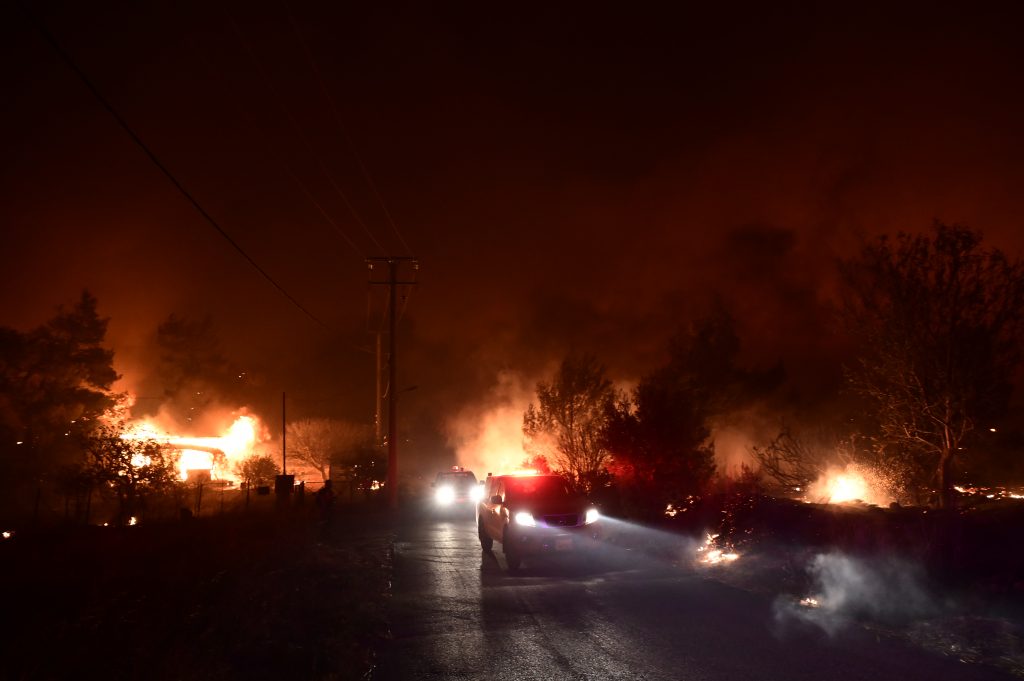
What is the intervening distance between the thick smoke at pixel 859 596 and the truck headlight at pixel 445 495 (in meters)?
21.3

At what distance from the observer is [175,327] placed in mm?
68688

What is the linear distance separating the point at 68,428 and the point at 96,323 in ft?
32.3

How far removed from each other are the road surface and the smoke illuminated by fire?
127 feet

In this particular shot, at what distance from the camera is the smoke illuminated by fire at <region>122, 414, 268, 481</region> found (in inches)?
2000

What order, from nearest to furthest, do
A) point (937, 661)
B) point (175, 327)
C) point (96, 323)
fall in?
point (937, 661) < point (96, 323) < point (175, 327)

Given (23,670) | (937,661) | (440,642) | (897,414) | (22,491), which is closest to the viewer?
(23,670)

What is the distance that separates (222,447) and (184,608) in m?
54.5

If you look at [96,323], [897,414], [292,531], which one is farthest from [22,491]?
[897,414]

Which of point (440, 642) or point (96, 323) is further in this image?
point (96, 323)

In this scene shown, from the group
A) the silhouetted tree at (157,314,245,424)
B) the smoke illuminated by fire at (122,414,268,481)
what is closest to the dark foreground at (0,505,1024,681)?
the smoke illuminated by fire at (122,414,268,481)

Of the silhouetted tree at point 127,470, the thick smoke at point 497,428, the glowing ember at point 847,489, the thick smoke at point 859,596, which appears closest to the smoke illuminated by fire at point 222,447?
the thick smoke at point 497,428

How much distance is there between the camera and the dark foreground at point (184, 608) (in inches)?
258

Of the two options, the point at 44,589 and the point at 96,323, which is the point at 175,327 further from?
the point at 44,589

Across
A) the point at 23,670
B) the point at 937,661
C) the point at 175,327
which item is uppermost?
the point at 175,327
